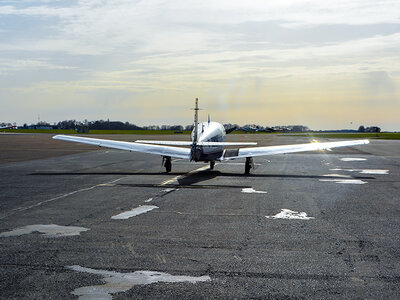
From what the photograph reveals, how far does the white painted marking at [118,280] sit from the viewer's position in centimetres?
706

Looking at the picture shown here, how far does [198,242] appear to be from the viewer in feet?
33.7

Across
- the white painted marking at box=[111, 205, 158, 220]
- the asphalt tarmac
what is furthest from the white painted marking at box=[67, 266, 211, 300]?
the white painted marking at box=[111, 205, 158, 220]

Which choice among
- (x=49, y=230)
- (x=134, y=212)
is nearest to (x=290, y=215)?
(x=134, y=212)

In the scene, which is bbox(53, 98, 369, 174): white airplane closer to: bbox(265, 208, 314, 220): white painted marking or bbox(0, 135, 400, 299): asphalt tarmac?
bbox(0, 135, 400, 299): asphalt tarmac

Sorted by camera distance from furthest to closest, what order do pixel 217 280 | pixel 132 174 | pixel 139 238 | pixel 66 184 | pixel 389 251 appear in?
pixel 132 174, pixel 66 184, pixel 139 238, pixel 389 251, pixel 217 280

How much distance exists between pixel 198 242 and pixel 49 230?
3.86 m

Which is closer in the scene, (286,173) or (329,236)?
(329,236)

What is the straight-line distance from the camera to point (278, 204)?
15.9 m

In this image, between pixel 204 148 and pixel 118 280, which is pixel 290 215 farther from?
pixel 204 148

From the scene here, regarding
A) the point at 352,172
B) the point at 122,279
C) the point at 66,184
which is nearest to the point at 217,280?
the point at 122,279

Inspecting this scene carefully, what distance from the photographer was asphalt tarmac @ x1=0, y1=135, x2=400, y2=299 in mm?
7371

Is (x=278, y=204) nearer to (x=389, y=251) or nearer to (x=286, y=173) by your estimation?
(x=389, y=251)

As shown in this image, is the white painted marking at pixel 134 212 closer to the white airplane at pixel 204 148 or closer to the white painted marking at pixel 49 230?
the white painted marking at pixel 49 230

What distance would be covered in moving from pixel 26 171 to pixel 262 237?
20679 millimetres
